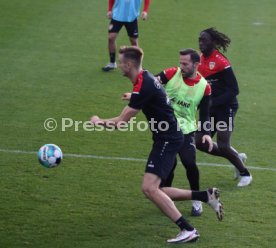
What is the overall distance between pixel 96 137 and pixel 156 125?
391 cm

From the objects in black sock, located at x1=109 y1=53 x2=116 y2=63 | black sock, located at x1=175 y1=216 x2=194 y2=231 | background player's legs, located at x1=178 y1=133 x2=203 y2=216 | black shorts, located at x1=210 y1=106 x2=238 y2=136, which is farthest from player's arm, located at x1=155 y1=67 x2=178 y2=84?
black sock, located at x1=109 y1=53 x2=116 y2=63

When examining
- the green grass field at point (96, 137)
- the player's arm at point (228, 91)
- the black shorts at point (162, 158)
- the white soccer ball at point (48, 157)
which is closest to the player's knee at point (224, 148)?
the green grass field at point (96, 137)

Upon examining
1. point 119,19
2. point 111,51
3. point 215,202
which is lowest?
point 215,202

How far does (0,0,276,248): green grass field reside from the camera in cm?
842

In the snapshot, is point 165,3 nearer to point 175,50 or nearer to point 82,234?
point 175,50

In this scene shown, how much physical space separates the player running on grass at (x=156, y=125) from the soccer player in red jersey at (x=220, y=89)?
1.50 m

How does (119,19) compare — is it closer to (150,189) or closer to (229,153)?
(229,153)

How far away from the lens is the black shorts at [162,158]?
808cm

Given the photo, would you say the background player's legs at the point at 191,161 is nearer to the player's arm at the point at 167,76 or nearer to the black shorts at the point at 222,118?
the player's arm at the point at 167,76

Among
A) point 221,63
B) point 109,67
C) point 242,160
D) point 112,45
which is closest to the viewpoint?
point 221,63

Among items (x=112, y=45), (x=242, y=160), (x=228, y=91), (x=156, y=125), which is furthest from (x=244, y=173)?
(x=112, y=45)

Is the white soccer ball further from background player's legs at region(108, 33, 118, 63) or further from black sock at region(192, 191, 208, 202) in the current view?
background player's legs at region(108, 33, 118, 63)

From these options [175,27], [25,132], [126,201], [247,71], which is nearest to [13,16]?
[175,27]

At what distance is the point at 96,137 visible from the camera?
469 inches
